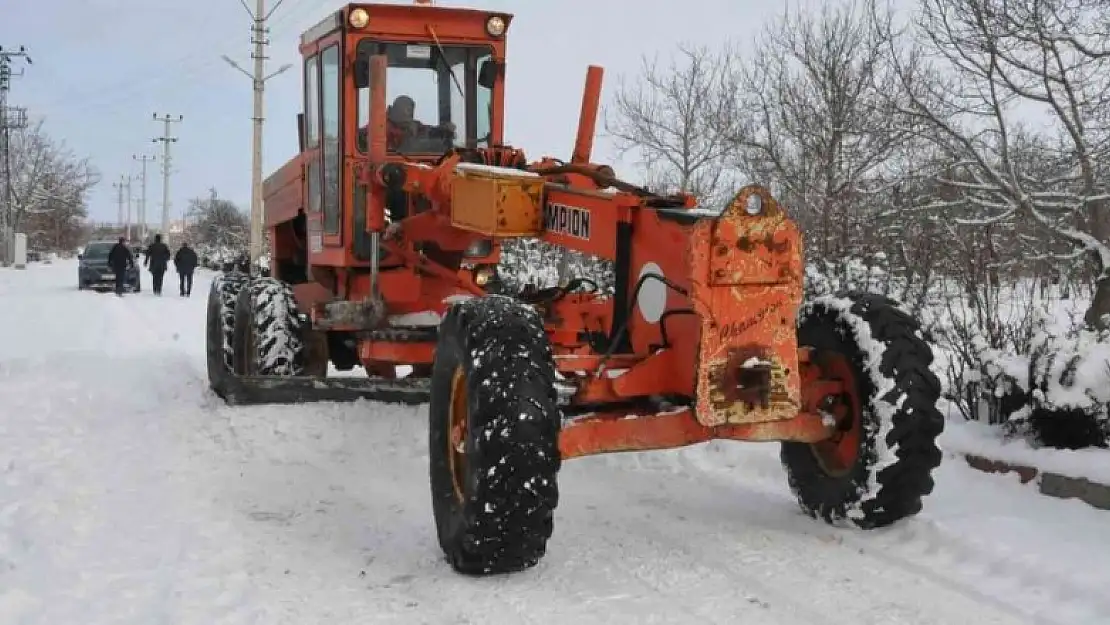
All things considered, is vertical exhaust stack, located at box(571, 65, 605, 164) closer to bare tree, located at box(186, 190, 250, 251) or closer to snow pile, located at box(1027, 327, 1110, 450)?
snow pile, located at box(1027, 327, 1110, 450)

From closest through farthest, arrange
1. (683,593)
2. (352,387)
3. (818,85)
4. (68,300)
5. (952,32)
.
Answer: (683,593), (352,387), (952,32), (818,85), (68,300)

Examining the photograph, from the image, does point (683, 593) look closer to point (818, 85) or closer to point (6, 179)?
point (818, 85)

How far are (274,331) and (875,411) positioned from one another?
4.72 m

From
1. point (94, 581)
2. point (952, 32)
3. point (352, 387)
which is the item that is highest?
point (952, 32)

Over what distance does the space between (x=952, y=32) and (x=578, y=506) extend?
6595mm

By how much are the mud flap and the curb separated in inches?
76.5

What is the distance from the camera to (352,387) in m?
7.39

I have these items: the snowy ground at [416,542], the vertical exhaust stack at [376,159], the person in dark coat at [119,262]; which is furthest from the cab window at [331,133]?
the person in dark coat at [119,262]

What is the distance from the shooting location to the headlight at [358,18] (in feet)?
24.5

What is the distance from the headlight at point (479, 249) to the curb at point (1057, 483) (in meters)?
3.65

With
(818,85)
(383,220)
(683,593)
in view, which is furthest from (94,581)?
(818,85)

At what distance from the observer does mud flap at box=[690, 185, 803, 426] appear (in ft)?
14.5

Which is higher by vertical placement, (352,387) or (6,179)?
(6,179)

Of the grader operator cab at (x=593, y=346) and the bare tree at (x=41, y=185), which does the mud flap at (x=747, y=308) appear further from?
the bare tree at (x=41, y=185)
